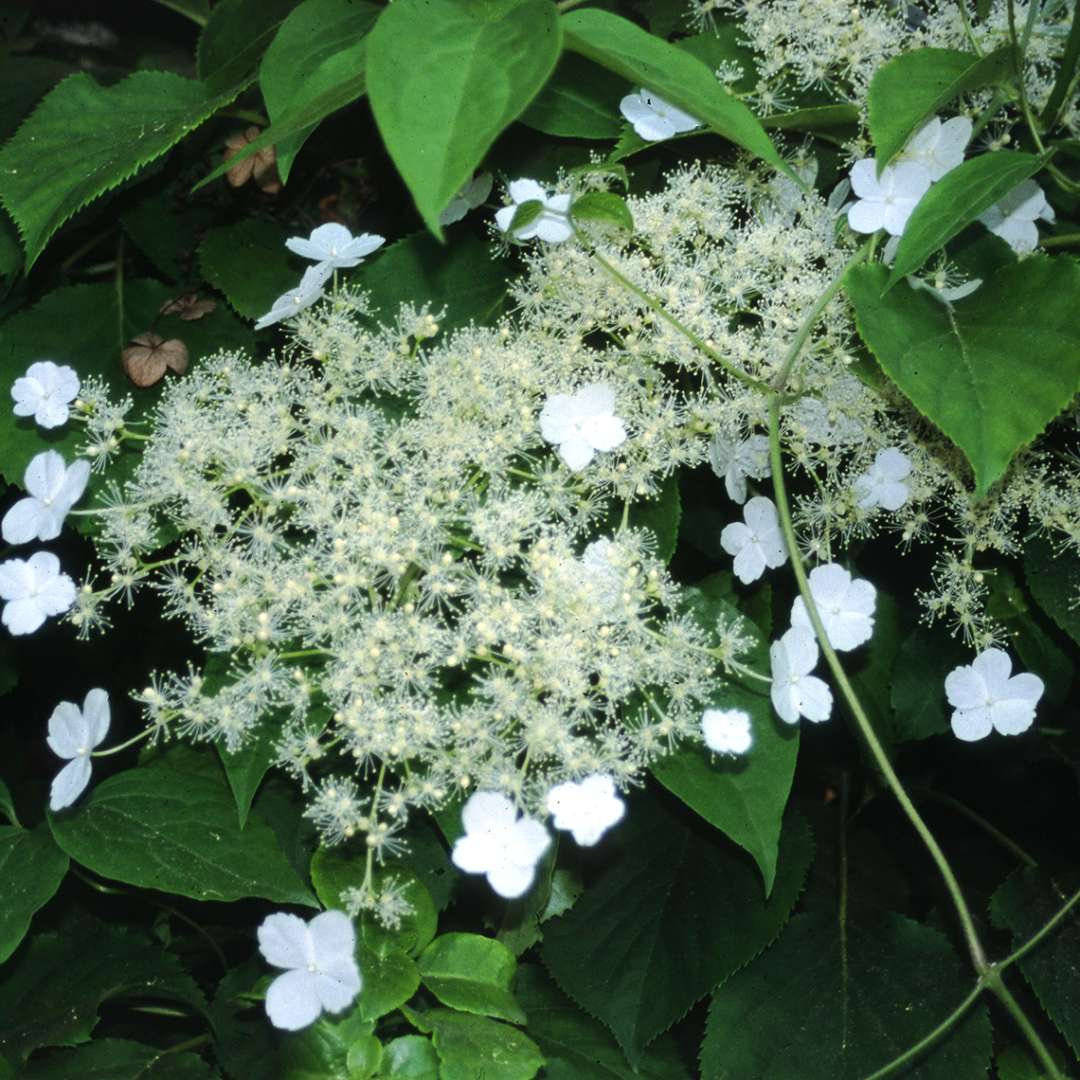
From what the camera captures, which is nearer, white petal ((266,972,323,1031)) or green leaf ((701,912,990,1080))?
white petal ((266,972,323,1031))

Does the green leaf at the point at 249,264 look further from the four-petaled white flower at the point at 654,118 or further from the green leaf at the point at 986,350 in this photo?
the green leaf at the point at 986,350

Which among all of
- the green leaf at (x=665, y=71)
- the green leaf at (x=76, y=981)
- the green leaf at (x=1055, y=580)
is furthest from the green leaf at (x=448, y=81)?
the green leaf at (x=76, y=981)

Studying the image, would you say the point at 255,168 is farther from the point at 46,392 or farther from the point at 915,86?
the point at 915,86

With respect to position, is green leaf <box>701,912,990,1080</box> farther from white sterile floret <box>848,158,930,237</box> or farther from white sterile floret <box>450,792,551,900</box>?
white sterile floret <box>848,158,930,237</box>

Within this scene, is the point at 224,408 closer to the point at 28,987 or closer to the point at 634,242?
the point at 634,242

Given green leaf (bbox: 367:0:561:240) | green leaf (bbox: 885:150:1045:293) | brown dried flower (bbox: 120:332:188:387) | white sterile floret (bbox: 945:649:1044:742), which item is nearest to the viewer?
green leaf (bbox: 367:0:561:240)

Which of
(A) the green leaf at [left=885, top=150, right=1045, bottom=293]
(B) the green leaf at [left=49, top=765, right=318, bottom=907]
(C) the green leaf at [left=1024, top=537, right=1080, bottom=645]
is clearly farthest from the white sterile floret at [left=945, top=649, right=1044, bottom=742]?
(B) the green leaf at [left=49, top=765, right=318, bottom=907]

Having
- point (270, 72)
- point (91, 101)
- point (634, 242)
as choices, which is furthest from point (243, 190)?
point (634, 242)
